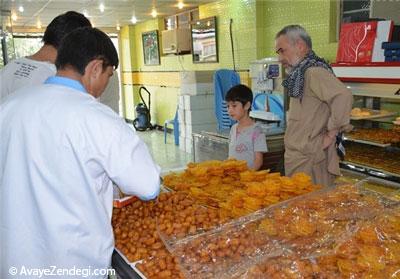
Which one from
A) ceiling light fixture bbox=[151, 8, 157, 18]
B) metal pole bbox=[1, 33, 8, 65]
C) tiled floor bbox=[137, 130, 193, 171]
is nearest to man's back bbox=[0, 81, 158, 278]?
metal pole bbox=[1, 33, 8, 65]

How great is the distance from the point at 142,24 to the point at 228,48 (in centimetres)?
473

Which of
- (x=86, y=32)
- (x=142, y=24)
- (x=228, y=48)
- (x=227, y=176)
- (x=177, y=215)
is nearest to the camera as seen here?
(x=86, y=32)

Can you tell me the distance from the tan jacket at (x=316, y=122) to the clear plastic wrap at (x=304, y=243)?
2.61 feet

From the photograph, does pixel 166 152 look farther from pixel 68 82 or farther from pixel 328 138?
pixel 68 82

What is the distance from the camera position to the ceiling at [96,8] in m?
7.30

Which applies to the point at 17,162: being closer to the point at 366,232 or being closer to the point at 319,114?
the point at 366,232

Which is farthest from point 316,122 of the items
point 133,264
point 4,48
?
point 4,48

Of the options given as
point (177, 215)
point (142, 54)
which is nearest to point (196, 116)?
point (142, 54)

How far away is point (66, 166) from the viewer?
139 centimetres

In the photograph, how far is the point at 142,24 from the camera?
11.2 meters

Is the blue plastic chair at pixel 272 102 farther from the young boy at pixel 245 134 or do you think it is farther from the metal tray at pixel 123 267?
the metal tray at pixel 123 267

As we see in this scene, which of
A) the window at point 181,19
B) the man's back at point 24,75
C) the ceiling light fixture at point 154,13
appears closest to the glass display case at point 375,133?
the man's back at point 24,75

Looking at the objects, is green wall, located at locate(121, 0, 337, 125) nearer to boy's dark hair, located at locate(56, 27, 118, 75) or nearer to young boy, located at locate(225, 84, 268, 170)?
young boy, located at locate(225, 84, 268, 170)

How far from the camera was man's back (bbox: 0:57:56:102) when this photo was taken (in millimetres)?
2156
